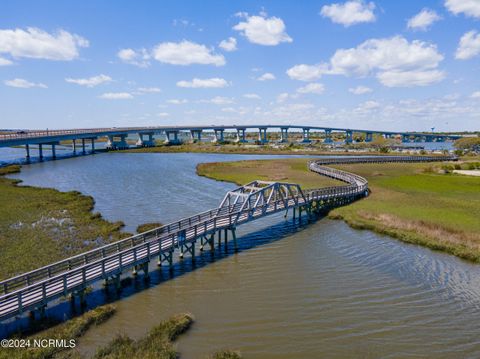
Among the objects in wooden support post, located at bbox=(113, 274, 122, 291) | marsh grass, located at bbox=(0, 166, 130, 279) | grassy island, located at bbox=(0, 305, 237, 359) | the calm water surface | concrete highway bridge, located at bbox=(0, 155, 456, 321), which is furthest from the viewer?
marsh grass, located at bbox=(0, 166, 130, 279)

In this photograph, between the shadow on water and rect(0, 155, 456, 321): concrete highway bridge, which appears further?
rect(0, 155, 456, 321): concrete highway bridge

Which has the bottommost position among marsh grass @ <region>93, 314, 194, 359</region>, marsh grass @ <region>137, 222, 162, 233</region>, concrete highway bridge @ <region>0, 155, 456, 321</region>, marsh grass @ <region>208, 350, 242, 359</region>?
marsh grass @ <region>208, 350, 242, 359</region>

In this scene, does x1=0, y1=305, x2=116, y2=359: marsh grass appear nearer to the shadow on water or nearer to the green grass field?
the shadow on water

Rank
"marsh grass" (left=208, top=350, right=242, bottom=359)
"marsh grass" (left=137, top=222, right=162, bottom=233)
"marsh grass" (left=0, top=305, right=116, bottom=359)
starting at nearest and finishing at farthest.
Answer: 1. "marsh grass" (left=0, top=305, right=116, bottom=359)
2. "marsh grass" (left=208, top=350, right=242, bottom=359)
3. "marsh grass" (left=137, top=222, right=162, bottom=233)

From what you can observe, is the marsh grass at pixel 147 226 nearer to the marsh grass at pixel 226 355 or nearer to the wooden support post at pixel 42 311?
the wooden support post at pixel 42 311

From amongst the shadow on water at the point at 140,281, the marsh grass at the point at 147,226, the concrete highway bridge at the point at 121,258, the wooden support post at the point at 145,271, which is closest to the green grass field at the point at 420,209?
the concrete highway bridge at the point at 121,258

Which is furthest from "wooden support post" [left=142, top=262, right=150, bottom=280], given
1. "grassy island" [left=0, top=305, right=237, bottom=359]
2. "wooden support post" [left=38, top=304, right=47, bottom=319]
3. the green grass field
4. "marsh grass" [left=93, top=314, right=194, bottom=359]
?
the green grass field

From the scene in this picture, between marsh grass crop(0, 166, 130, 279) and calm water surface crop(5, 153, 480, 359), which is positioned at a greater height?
marsh grass crop(0, 166, 130, 279)
